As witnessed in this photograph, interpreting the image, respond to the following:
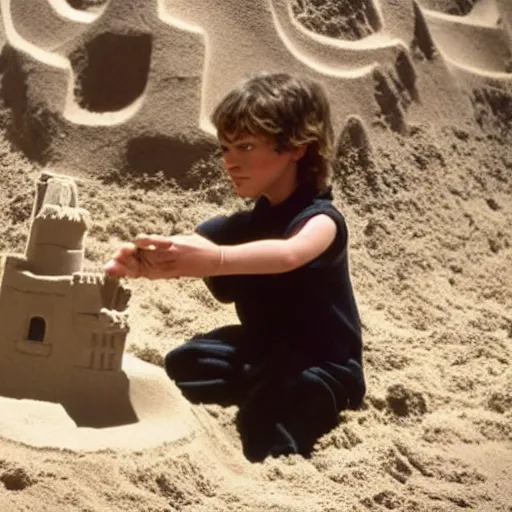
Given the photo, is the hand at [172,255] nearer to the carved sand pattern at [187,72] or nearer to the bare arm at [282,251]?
the bare arm at [282,251]

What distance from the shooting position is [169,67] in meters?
3.16

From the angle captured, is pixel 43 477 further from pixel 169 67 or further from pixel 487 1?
pixel 487 1

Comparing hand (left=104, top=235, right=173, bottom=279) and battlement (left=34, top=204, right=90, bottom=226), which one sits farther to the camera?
battlement (left=34, top=204, right=90, bottom=226)

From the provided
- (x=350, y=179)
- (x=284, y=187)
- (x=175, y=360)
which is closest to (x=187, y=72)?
(x=350, y=179)

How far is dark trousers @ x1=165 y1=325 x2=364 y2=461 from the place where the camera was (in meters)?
2.04

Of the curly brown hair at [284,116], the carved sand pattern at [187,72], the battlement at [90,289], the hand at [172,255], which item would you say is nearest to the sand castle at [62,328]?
the battlement at [90,289]

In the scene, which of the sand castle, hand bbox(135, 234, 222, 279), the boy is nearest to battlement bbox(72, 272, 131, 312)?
the sand castle

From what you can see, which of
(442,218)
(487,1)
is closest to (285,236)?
(442,218)

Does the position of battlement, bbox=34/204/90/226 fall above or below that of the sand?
above

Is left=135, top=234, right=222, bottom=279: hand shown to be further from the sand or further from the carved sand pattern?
the carved sand pattern

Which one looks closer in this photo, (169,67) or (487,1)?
(169,67)

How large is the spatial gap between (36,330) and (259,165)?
21.2 inches

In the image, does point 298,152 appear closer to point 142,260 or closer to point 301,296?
point 301,296

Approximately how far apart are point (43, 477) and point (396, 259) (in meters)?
1.60
